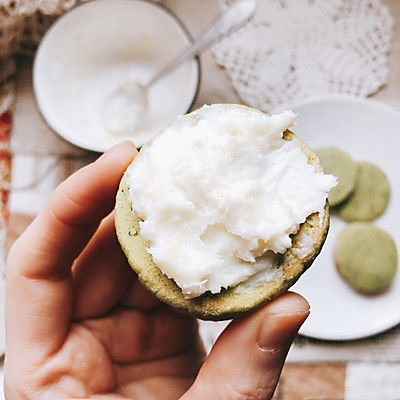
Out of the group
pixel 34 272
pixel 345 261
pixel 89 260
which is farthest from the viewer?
pixel 345 261

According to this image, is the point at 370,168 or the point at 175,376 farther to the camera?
the point at 370,168

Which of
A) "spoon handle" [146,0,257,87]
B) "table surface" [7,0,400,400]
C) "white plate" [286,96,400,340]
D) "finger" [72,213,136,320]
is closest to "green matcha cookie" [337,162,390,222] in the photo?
"white plate" [286,96,400,340]

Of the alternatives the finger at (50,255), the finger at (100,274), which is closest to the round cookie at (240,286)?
Answer: the finger at (50,255)

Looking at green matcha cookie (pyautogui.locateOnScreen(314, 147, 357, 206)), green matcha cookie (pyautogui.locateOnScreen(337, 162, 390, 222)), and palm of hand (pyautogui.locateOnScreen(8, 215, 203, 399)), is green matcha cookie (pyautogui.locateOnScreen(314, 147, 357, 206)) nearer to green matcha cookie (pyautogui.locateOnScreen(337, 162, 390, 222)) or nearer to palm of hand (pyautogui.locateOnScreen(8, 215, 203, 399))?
green matcha cookie (pyautogui.locateOnScreen(337, 162, 390, 222))

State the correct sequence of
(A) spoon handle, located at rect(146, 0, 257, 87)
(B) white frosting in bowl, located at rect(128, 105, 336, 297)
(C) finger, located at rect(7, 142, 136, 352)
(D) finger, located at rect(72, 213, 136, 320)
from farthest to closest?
(A) spoon handle, located at rect(146, 0, 257, 87) → (D) finger, located at rect(72, 213, 136, 320) → (C) finger, located at rect(7, 142, 136, 352) → (B) white frosting in bowl, located at rect(128, 105, 336, 297)

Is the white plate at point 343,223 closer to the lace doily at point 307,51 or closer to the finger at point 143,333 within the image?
the lace doily at point 307,51

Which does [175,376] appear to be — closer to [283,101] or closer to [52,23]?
[283,101]

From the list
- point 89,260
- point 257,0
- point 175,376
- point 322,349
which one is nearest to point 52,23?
point 257,0
